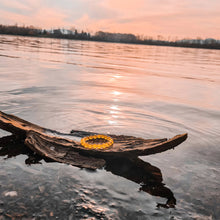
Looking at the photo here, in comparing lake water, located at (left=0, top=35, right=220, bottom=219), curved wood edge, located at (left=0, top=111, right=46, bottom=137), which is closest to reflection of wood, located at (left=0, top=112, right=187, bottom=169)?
curved wood edge, located at (left=0, top=111, right=46, bottom=137)

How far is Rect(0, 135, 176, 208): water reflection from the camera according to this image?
424cm

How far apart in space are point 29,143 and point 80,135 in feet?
5.62

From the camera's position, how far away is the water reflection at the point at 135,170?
4238mm

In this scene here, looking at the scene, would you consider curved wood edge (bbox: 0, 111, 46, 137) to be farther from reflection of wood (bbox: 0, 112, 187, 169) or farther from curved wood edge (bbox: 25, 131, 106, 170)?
curved wood edge (bbox: 25, 131, 106, 170)

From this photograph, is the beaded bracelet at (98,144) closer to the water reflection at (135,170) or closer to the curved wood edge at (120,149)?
the curved wood edge at (120,149)

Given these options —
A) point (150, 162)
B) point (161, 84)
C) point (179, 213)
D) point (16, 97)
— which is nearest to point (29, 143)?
point (150, 162)

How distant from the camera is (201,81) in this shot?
1766 centimetres

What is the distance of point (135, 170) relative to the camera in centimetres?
485

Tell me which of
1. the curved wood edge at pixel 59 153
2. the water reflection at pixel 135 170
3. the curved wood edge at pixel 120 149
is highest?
the curved wood edge at pixel 120 149

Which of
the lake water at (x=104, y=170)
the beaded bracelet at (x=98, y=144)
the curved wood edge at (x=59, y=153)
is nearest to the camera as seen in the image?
the lake water at (x=104, y=170)

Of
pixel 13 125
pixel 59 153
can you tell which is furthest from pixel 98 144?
pixel 13 125

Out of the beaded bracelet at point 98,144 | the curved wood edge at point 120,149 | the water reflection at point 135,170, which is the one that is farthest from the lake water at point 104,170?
the beaded bracelet at point 98,144

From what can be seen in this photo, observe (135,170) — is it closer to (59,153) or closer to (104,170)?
(104,170)

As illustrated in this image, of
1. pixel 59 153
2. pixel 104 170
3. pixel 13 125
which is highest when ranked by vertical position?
pixel 13 125
